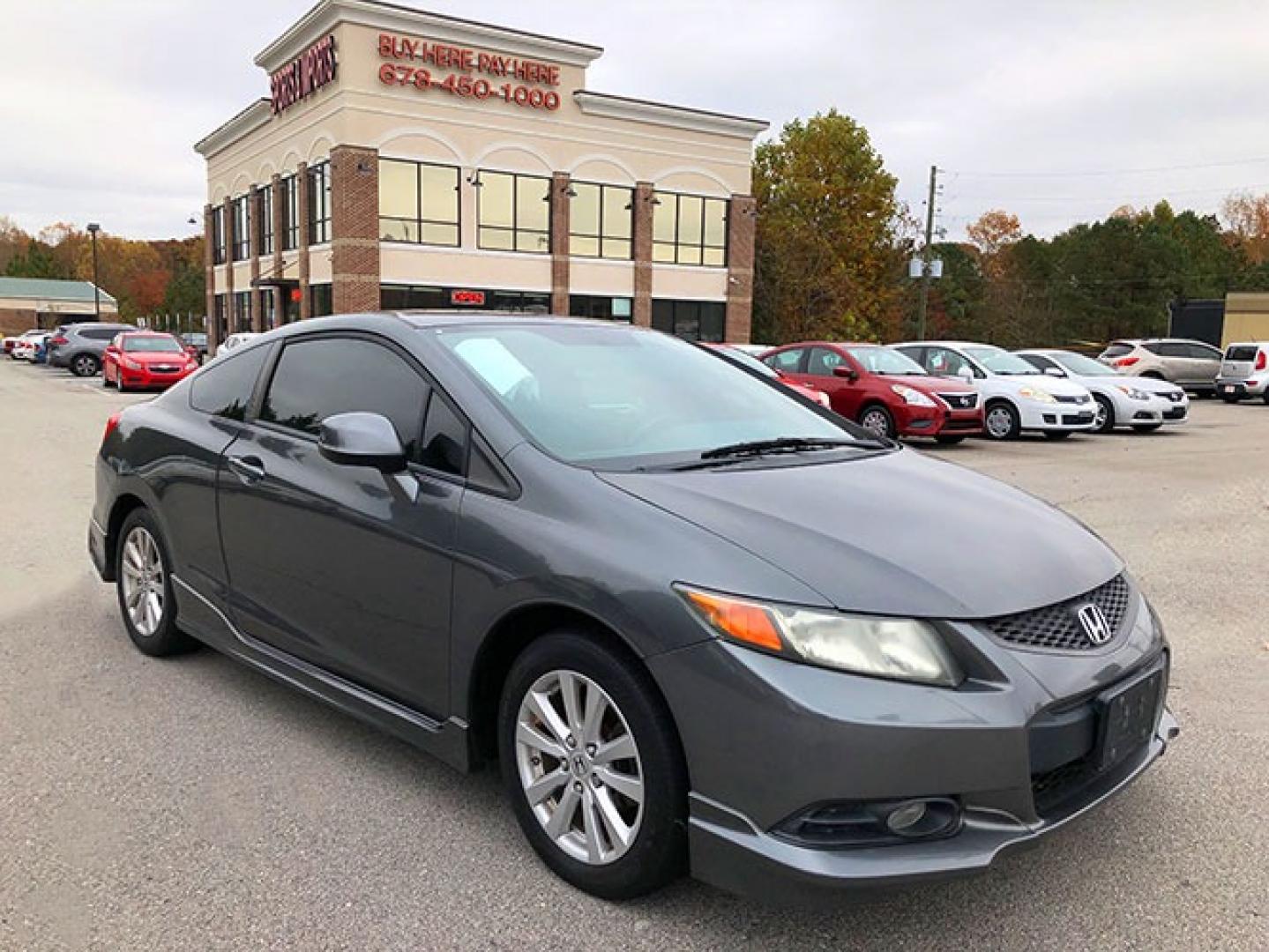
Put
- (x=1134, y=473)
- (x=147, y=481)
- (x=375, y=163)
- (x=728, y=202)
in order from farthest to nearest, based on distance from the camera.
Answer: (x=728, y=202) < (x=375, y=163) < (x=1134, y=473) < (x=147, y=481)

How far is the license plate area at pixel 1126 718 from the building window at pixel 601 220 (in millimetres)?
35723

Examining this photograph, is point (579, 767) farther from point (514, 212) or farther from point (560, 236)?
point (560, 236)

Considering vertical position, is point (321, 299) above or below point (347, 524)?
above

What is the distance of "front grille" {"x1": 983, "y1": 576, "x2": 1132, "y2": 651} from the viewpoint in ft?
8.17

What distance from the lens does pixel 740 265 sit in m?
41.2

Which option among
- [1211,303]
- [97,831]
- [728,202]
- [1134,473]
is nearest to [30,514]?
[97,831]

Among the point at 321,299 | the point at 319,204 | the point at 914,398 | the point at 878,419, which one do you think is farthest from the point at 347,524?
the point at 319,204

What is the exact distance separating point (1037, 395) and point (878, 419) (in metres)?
2.93

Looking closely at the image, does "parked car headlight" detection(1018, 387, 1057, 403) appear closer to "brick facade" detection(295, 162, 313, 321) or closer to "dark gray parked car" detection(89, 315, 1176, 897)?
"dark gray parked car" detection(89, 315, 1176, 897)

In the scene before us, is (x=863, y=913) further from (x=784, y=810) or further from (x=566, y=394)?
(x=566, y=394)

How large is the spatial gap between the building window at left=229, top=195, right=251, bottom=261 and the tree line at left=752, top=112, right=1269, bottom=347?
900 inches

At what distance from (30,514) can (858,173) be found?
49.3 meters

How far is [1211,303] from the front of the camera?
141 ft

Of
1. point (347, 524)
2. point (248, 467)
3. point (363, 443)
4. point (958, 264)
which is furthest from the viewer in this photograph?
point (958, 264)
